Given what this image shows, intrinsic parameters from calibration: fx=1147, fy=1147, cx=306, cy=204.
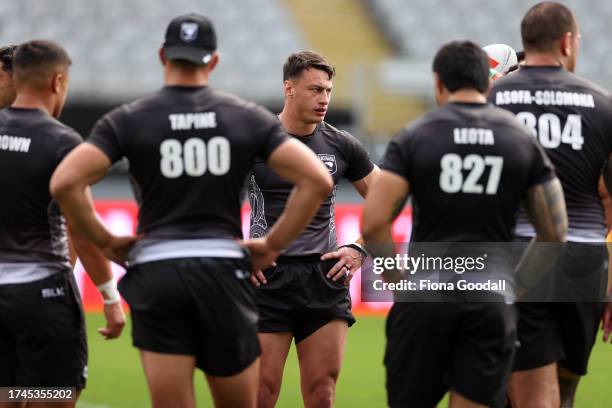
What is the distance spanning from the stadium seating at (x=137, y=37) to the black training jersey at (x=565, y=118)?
543 inches

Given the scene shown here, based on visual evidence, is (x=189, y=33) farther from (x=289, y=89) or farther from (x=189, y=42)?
(x=289, y=89)

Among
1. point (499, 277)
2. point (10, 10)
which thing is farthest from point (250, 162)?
→ point (10, 10)

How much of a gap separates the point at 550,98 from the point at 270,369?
7.77 ft

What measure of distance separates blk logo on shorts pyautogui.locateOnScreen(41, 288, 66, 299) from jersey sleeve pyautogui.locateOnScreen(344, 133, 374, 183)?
2.30 m

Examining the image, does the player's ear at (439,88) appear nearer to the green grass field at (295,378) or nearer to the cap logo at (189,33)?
the cap logo at (189,33)

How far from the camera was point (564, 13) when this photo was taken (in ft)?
20.2

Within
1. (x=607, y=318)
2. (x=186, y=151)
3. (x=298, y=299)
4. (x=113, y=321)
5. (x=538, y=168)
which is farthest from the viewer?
→ (x=298, y=299)

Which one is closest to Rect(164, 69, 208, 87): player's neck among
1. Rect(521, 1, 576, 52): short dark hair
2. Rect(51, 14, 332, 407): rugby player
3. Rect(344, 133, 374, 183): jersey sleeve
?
Rect(51, 14, 332, 407): rugby player

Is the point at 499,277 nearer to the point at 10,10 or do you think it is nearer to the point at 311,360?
the point at 311,360

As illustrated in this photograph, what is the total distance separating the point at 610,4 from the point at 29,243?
2003 centimetres

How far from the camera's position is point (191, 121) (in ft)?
16.9

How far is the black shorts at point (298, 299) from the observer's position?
7.13 metres

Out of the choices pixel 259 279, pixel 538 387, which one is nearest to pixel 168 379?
pixel 259 279

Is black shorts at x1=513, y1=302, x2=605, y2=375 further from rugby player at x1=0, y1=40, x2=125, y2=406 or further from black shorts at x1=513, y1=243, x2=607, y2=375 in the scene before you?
rugby player at x1=0, y1=40, x2=125, y2=406
